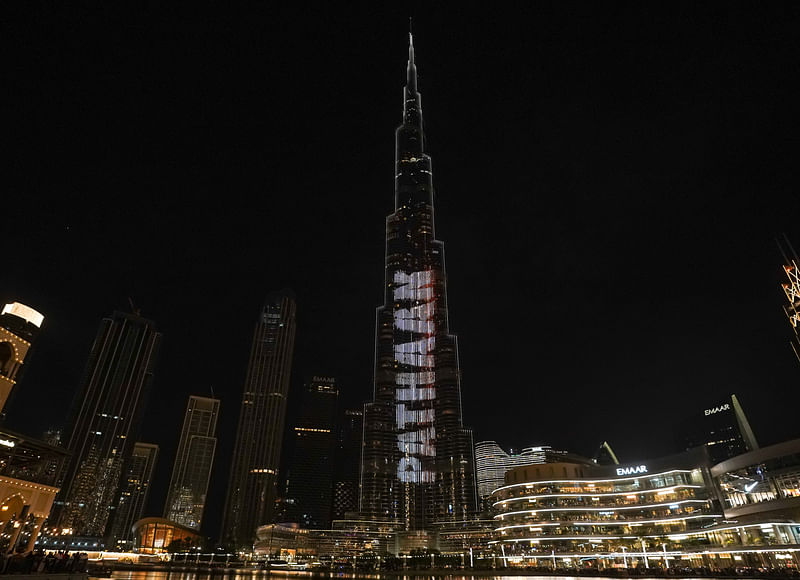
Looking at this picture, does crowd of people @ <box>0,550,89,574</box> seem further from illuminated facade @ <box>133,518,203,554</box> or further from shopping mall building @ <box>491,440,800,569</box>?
illuminated facade @ <box>133,518,203,554</box>

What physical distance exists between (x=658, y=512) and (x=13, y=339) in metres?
109

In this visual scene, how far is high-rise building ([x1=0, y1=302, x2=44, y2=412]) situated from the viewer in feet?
135

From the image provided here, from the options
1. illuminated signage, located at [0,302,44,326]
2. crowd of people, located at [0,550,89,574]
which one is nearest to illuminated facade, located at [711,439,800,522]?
crowd of people, located at [0,550,89,574]

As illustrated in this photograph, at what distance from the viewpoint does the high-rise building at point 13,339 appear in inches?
1618

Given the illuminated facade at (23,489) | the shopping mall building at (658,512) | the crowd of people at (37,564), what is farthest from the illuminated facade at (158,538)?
the crowd of people at (37,564)

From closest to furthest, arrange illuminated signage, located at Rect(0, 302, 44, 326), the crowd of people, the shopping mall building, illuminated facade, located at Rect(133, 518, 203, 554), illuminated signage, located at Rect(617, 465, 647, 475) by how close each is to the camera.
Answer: the crowd of people
illuminated signage, located at Rect(0, 302, 44, 326)
the shopping mall building
illuminated signage, located at Rect(617, 465, 647, 475)
illuminated facade, located at Rect(133, 518, 203, 554)

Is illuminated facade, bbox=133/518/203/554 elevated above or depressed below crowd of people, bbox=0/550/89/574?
above

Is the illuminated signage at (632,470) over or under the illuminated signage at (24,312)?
under

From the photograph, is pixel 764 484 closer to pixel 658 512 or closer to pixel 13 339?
pixel 658 512

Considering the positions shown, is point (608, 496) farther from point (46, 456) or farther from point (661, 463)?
point (46, 456)

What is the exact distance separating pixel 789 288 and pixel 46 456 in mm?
96820

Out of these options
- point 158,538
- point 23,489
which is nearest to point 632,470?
point 23,489

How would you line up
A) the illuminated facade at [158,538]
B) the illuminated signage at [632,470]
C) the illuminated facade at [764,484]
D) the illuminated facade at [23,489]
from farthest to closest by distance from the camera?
the illuminated facade at [158,538], the illuminated signage at [632,470], the illuminated facade at [764,484], the illuminated facade at [23,489]

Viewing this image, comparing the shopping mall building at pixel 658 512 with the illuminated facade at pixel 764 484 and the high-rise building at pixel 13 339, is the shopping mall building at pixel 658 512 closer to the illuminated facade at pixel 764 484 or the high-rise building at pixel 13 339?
the illuminated facade at pixel 764 484
